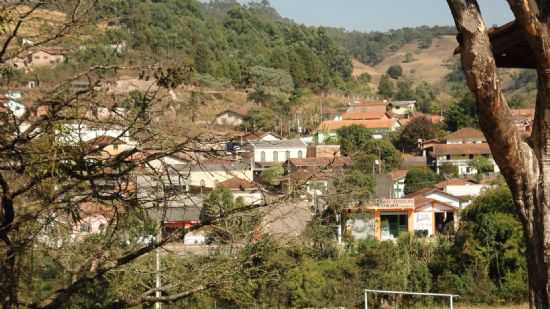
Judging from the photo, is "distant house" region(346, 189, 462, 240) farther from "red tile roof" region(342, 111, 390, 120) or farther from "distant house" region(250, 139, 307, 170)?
"red tile roof" region(342, 111, 390, 120)

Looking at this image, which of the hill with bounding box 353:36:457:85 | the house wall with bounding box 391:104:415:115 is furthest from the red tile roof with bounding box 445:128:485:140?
the hill with bounding box 353:36:457:85

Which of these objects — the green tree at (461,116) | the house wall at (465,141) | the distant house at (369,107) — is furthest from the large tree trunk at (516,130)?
the distant house at (369,107)

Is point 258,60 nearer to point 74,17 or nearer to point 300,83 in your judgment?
point 300,83

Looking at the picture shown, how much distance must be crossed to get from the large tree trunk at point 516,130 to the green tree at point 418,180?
24259 mm

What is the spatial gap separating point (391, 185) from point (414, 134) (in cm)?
1189

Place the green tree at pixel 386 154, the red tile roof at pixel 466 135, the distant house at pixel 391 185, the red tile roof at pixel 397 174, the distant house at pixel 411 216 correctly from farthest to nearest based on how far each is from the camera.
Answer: the red tile roof at pixel 466 135 < the green tree at pixel 386 154 < the red tile roof at pixel 397 174 < the distant house at pixel 391 185 < the distant house at pixel 411 216

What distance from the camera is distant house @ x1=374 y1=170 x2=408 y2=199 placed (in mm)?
23209

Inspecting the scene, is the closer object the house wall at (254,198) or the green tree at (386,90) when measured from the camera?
the house wall at (254,198)

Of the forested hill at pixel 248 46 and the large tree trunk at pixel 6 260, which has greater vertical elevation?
the forested hill at pixel 248 46

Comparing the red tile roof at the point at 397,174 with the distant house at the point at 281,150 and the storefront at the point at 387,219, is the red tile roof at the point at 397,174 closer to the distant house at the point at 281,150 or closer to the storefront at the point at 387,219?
the distant house at the point at 281,150

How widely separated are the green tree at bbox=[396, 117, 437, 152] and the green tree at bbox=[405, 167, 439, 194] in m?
7.67

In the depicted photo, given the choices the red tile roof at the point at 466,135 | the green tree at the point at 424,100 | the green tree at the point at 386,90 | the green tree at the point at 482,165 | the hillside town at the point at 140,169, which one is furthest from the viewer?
the green tree at the point at 386,90

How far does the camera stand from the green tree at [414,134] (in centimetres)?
3619

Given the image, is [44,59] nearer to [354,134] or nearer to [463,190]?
[463,190]
